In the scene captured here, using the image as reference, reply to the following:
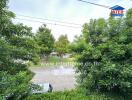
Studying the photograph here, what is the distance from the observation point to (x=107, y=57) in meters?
10.2

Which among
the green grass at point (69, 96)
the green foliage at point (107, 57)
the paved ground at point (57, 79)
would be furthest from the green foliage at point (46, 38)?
the green grass at point (69, 96)

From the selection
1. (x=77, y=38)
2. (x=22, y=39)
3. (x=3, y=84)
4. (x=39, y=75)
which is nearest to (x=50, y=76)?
(x=39, y=75)

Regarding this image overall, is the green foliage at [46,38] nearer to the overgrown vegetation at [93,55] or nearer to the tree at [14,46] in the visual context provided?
the overgrown vegetation at [93,55]

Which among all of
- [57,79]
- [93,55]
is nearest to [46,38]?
[57,79]

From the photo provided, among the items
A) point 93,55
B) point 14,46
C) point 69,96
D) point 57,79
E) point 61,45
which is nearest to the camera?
point 14,46

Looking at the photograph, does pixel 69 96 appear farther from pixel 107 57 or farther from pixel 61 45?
pixel 61 45

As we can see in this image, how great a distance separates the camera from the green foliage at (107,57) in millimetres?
9938

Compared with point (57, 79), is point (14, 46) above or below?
above

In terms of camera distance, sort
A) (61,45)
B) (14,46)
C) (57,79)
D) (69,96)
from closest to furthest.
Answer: (14,46)
(69,96)
(57,79)
(61,45)

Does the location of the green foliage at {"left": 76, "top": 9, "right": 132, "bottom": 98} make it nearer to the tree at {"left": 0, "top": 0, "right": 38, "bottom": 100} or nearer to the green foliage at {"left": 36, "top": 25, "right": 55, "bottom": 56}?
the tree at {"left": 0, "top": 0, "right": 38, "bottom": 100}

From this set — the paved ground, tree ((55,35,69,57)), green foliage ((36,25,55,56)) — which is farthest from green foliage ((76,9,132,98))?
tree ((55,35,69,57))

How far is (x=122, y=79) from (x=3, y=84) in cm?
505

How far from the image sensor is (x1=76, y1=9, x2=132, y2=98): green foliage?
9938mm

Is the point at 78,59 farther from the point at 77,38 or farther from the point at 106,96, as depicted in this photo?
the point at 106,96
